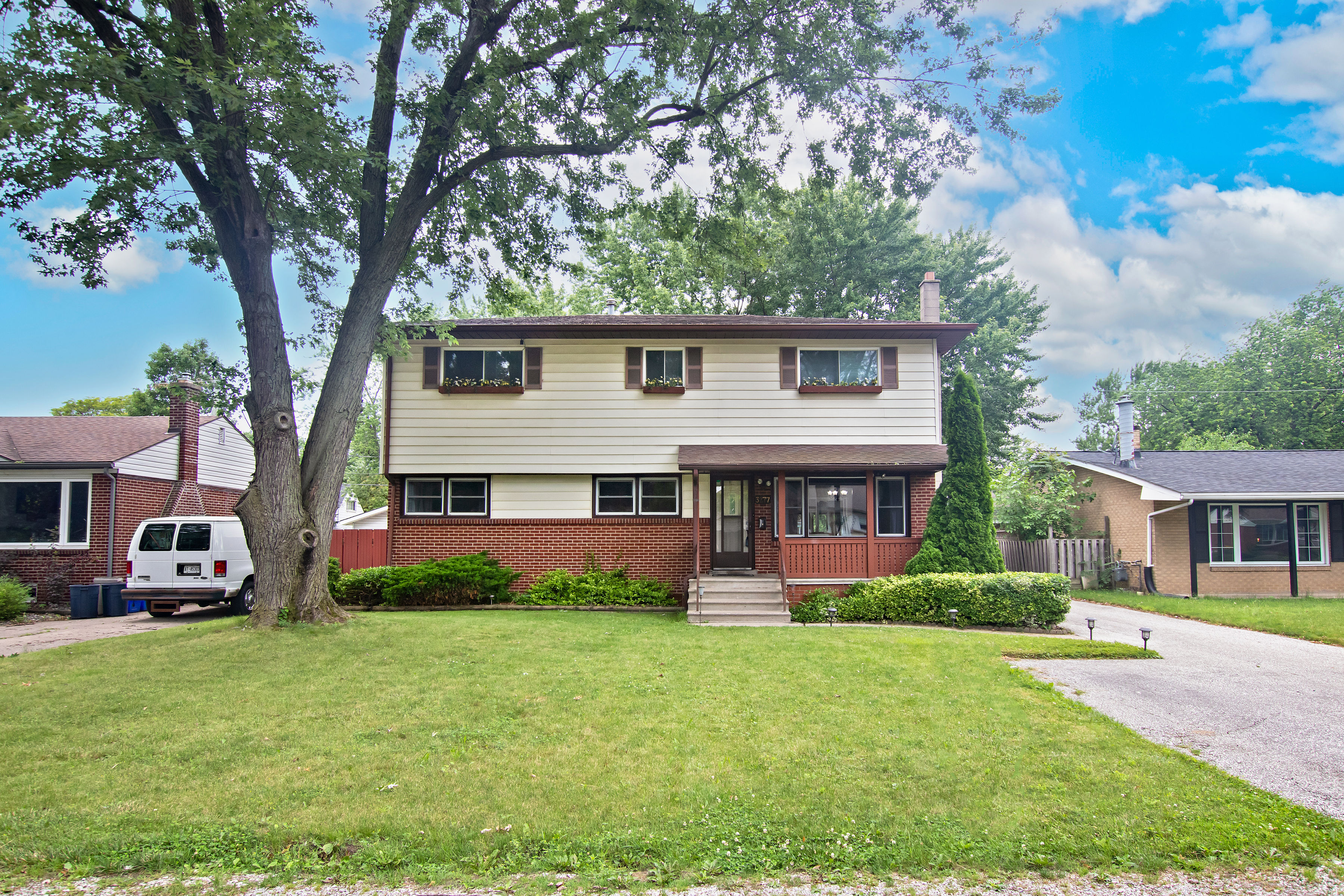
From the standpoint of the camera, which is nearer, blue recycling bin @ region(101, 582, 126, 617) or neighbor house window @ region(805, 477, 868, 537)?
blue recycling bin @ region(101, 582, 126, 617)

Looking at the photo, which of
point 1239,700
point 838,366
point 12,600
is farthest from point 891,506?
point 12,600

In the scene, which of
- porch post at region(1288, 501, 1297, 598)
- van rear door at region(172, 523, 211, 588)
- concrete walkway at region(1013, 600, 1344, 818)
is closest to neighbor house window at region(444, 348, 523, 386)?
van rear door at region(172, 523, 211, 588)

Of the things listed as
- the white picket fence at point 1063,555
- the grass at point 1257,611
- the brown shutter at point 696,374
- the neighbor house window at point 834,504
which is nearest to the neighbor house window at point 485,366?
the brown shutter at point 696,374

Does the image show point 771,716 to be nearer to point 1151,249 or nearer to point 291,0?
point 291,0

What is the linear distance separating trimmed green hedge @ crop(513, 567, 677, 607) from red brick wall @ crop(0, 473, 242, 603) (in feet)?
24.4

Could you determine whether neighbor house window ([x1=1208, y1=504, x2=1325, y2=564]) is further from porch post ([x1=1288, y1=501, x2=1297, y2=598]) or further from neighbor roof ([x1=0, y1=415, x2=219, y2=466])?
neighbor roof ([x1=0, y1=415, x2=219, y2=466])

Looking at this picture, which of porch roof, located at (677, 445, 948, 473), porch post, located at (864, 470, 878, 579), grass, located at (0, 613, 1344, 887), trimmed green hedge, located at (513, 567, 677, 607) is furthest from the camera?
trimmed green hedge, located at (513, 567, 677, 607)

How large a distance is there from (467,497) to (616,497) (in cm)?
326

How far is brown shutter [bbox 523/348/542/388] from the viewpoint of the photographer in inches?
567

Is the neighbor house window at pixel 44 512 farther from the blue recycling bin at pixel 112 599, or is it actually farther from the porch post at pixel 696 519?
the porch post at pixel 696 519

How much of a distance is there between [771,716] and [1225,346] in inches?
1799

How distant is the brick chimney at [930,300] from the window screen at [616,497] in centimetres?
760

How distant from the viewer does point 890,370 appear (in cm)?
1431

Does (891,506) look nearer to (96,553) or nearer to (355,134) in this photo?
(355,134)
